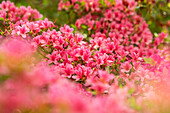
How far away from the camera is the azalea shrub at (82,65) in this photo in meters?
1.02

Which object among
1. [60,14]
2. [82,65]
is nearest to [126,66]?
[82,65]

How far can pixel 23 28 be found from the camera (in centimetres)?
197

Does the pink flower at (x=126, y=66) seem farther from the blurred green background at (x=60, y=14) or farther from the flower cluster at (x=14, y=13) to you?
the blurred green background at (x=60, y=14)

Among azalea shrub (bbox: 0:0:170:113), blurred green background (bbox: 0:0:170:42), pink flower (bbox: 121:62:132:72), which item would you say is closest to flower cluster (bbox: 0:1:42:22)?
azalea shrub (bbox: 0:0:170:113)

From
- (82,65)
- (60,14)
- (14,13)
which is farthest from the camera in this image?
(60,14)

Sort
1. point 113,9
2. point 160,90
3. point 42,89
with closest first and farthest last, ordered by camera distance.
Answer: point 42,89
point 160,90
point 113,9

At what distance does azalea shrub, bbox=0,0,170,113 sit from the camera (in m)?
1.02

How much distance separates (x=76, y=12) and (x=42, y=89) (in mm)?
2083

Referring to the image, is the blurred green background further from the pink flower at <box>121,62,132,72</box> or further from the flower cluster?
the pink flower at <box>121,62,132,72</box>

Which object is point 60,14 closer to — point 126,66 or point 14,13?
point 14,13

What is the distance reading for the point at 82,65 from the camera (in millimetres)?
1881

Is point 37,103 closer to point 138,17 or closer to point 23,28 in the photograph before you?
point 23,28

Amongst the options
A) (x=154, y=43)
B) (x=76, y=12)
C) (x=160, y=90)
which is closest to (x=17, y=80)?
(x=160, y=90)

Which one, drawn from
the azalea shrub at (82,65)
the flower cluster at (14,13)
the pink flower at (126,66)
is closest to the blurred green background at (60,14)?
the azalea shrub at (82,65)
